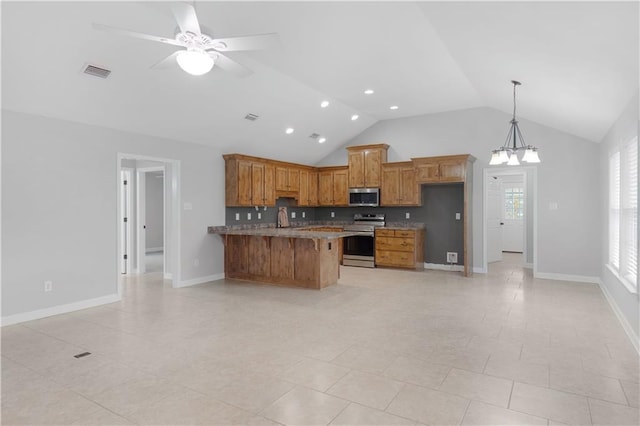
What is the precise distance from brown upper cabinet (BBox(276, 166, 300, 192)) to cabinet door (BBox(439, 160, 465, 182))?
3.22 m

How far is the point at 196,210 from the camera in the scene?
659 centimetres

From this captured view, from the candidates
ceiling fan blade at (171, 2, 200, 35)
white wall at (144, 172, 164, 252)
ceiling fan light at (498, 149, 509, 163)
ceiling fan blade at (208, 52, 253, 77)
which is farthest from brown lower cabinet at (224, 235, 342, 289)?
white wall at (144, 172, 164, 252)

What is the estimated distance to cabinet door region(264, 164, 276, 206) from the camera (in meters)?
7.64

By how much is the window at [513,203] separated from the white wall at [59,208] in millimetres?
9770

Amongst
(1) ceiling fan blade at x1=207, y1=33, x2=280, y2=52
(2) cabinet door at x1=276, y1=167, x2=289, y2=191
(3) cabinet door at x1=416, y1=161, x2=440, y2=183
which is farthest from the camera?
(2) cabinet door at x1=276, y1=167, x2=289, y2=191

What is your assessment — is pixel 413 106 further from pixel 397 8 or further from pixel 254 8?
pixel 254 8

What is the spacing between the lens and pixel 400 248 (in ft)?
25.7

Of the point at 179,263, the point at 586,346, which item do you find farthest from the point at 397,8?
the point at 179,263

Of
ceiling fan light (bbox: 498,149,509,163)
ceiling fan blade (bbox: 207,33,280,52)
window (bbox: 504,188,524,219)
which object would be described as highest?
ceiling fan blade (bbox: 207,33,280,52)

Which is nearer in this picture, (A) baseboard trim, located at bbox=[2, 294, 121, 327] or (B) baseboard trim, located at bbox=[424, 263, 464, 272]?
(A) baseboard trim, located at bbox=[2, 294, 121, 327]

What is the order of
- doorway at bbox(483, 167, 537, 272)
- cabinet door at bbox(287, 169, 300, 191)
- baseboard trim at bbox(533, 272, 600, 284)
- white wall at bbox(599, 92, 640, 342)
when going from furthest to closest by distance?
cabinet door at bbox(287, 169, 300, 191), doorway at bbox(483, 167, 537, 272), baseboard trim at bbox(533, 272, 600, 284), white wall at bbox(599, 92, 640, 342)

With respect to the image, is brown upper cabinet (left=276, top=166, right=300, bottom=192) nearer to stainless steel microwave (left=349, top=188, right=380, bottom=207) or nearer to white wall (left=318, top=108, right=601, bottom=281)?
stainless steel microwave (left=349, top=188, right=380, bottom=207)

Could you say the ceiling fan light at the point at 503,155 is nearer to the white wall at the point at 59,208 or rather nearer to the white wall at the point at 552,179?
the white wall at the point at 552,179

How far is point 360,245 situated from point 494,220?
384 cm
